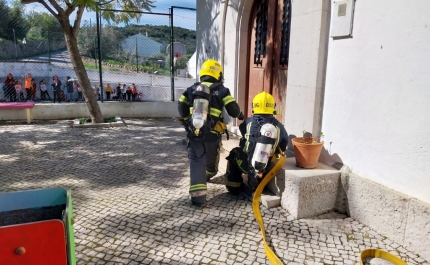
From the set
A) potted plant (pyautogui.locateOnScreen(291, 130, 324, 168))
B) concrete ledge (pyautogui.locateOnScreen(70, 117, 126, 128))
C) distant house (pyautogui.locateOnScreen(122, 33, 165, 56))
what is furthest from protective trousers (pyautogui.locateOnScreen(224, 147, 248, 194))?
distant house (pyautogui.locateOnScreen(122, 33, 165, 56))

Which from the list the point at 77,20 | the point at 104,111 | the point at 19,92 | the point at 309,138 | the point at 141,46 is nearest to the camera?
the point at 309,138

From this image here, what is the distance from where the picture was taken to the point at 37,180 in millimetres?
4723

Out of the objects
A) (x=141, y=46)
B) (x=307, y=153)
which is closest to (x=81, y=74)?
(x=307, y=153)

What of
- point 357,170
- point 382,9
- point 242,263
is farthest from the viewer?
point 357,170

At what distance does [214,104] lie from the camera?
4.05 meters

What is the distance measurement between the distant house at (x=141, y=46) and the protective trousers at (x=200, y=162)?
1263 centimetres

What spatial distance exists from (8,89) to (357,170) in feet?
42.7

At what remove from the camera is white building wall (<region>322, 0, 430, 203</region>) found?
9.48ft

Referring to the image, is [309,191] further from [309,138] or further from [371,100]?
[371,100]

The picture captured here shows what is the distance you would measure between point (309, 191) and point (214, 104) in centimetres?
151

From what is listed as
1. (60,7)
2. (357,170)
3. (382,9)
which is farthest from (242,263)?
(60,7)

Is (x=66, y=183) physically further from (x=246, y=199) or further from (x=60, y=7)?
(x=60, y=7)

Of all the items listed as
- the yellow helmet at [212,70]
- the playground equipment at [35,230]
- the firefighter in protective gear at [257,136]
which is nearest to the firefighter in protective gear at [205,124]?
the yellow helmet at [212,70]

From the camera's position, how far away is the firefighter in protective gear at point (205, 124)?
395 cm
